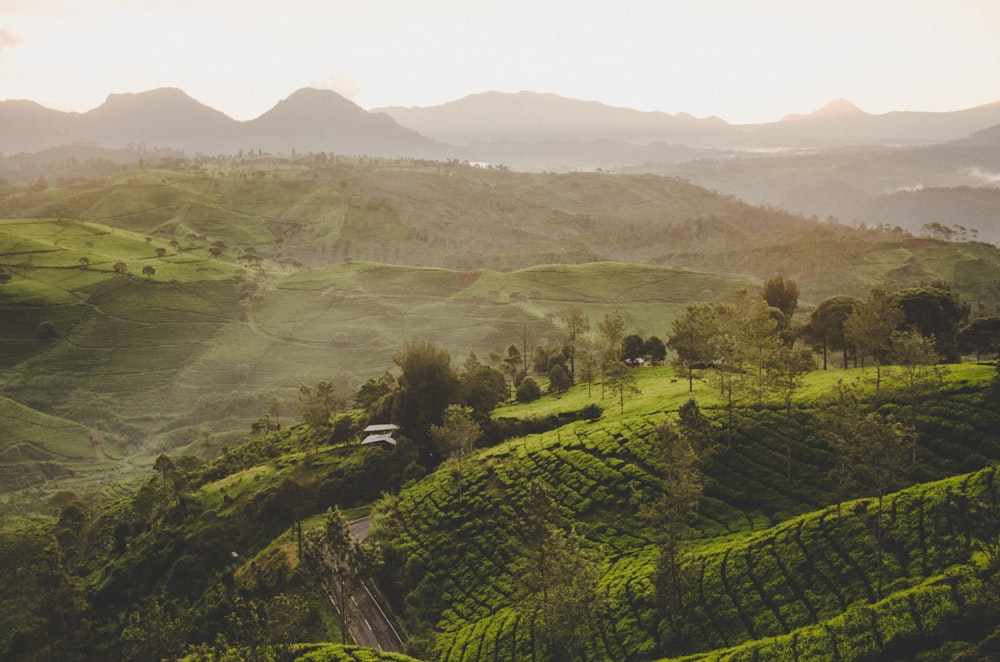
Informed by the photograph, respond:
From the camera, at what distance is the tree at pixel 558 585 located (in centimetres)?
3864

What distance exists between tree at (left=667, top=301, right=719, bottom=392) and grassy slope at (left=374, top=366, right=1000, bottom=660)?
5.24m

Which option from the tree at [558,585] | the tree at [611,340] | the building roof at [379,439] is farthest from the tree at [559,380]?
the tree at [558,585]

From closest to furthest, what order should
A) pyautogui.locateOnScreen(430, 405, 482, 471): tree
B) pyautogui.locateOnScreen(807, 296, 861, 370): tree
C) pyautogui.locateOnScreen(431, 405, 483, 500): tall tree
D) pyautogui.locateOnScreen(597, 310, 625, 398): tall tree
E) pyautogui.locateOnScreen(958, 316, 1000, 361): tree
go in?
pyautogui.locateOnScreen(431, 405, 483, 500): tall tree < pyautogui.locateOnScreen(430, 405, 482, 471): tree < pyautogui.locateOnScreen(958, 316, 1000, 361): tree < pyautogui.locateOnScreen(597, 310, 625, 398): tall tree < pyautogui.locateOnScreen(807, 296, 861, 370): tree

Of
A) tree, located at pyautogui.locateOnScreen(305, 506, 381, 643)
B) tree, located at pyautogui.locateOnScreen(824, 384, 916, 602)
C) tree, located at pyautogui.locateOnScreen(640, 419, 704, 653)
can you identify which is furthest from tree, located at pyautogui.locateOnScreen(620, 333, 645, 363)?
tree, located at pyautogui.locateOnScreen(305, 506, 381, 643)

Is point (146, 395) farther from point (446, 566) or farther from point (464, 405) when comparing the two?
point (446, 566)

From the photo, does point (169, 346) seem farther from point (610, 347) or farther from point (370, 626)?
point (370, 626)

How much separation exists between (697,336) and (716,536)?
1206 inches

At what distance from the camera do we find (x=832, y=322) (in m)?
76.0

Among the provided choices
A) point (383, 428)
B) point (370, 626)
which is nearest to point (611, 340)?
point (383, 428)

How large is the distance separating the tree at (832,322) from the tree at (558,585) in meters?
49.0

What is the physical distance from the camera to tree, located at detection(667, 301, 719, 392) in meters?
70.8

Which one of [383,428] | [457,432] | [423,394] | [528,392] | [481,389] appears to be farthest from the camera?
[528,392]

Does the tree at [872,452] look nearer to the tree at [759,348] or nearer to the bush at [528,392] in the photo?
the tree at [759,348]

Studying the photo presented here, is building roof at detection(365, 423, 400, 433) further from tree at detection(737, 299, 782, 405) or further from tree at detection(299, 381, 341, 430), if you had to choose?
tree at detection(737, 299, 782, 405)
